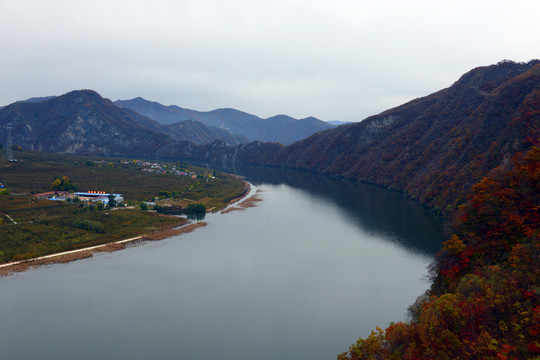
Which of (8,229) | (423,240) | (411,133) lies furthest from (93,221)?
(411,133)

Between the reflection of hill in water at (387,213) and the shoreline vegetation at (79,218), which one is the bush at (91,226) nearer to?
the shoreline vegetation at (79,218)

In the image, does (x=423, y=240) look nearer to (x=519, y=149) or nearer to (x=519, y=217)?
(x=519, y=149)

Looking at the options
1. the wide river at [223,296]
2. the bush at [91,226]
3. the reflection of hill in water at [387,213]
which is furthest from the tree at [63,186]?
the reflection of hill in water at [387,213]

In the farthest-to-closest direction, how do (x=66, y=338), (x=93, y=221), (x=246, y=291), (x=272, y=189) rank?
(x=272, y=189), (x=93, y=221), (x=246, y=291), (x=66, y=338)

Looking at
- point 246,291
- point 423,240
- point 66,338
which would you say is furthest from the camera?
point 423,240

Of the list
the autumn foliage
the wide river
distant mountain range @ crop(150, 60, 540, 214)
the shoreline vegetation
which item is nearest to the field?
the shoreline vegetation

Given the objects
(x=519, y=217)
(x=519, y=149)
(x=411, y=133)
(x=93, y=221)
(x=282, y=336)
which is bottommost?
(x=282, y=336)

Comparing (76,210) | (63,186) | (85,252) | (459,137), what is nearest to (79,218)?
(76,210)

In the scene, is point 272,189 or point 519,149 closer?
point 519,149
